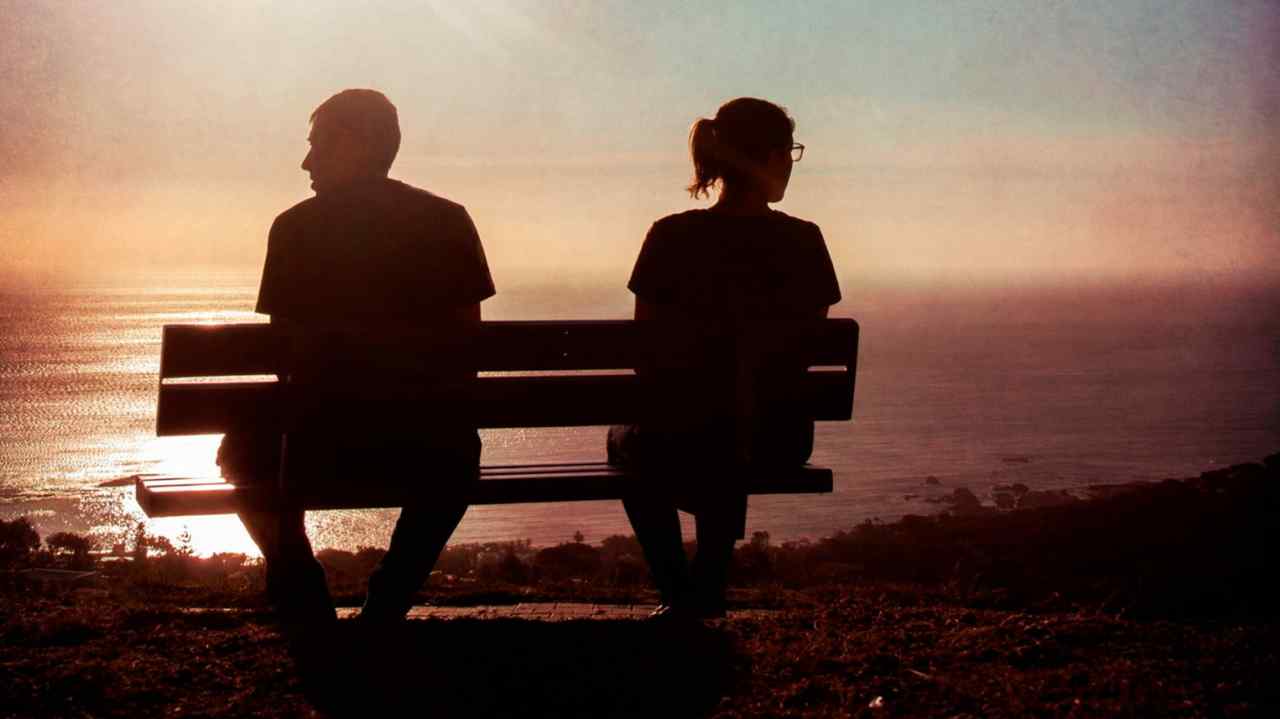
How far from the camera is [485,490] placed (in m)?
4.09

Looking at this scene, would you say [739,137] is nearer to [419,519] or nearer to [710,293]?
[710,293]

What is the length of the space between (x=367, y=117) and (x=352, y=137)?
0.09m

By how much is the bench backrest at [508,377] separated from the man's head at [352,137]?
0.60m

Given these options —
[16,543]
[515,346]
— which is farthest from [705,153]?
[16,543]

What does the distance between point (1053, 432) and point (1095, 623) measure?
107395 millimetres

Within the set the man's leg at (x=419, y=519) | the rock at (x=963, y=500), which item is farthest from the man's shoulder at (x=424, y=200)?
the rock at (x=963, y=500)

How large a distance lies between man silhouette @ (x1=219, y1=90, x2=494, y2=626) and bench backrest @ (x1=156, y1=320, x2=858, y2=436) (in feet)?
0.20

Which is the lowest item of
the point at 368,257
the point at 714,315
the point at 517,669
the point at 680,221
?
the point at 517,669

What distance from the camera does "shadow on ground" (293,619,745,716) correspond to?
3322mm

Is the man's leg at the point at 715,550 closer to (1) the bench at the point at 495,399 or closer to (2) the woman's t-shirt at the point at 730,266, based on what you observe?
(1) the bench at the point at 495,399

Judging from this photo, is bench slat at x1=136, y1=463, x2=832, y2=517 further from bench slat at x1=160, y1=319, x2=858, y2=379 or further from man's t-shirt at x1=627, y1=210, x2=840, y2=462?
bench slat at x1=160, y1=319, x2=858, y2=379

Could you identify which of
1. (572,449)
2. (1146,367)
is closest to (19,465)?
(572,449)

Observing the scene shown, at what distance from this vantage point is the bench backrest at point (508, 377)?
153 inches

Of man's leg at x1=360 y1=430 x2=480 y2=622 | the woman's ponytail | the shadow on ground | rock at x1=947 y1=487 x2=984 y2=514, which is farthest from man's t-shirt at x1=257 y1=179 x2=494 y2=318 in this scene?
rock at x1=947 y1=487 x2=984 y2=514
